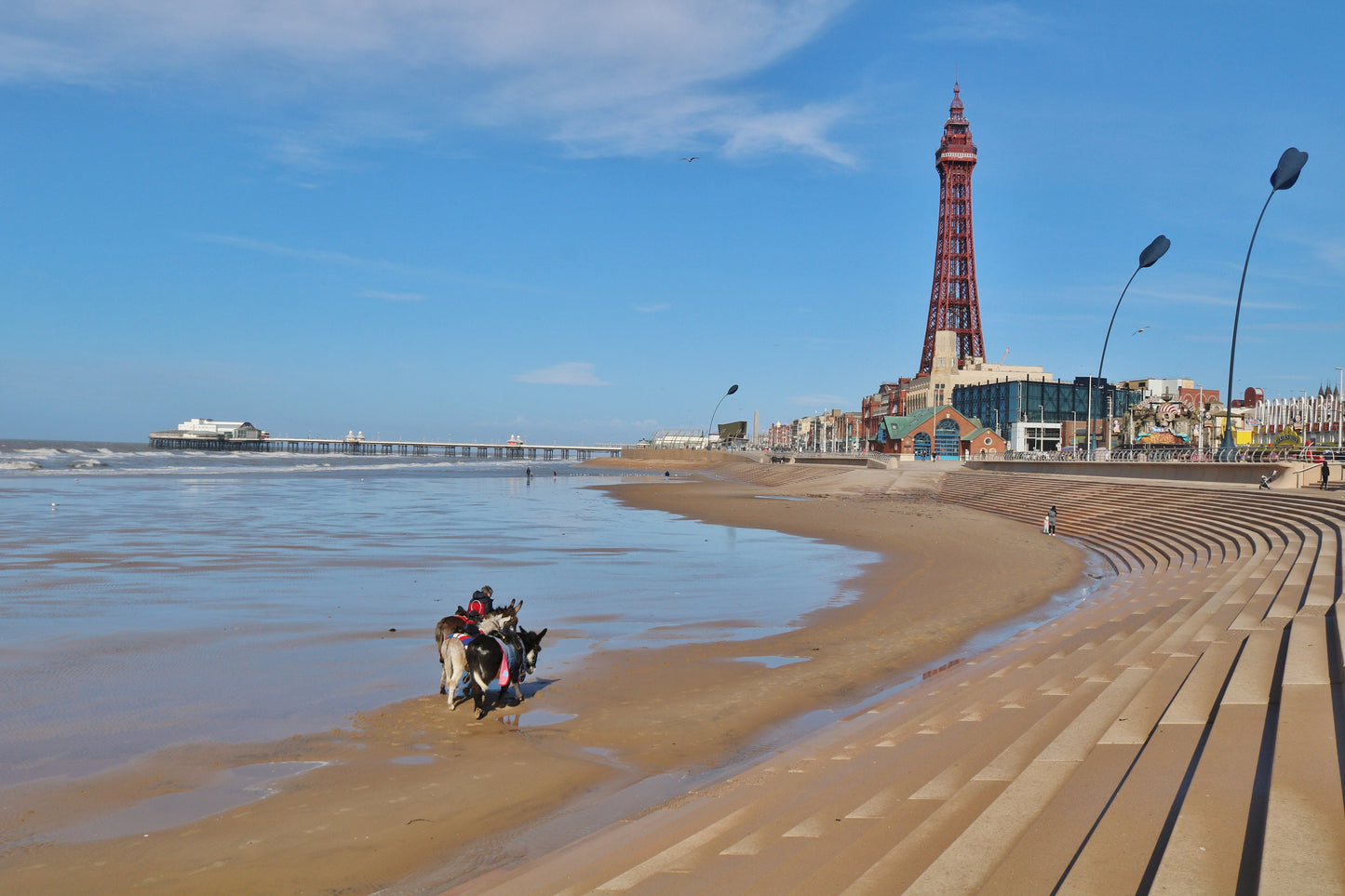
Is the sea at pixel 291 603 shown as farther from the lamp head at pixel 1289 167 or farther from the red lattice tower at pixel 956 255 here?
the red lattice tower at pixel 956 255

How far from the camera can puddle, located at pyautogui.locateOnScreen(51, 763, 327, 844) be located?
615 centimetres

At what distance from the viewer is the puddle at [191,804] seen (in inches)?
242

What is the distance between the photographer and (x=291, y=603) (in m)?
15.2

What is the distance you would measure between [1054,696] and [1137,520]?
22.4 m

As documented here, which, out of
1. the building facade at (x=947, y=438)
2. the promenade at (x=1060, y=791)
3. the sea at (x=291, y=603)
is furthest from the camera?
the building facade at (x=947, y=438)

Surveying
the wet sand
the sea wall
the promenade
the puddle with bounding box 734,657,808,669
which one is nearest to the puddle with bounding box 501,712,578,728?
the wet sand

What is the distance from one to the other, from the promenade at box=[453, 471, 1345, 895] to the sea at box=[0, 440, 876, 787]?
4.50 m

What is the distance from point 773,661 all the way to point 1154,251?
40451 mm

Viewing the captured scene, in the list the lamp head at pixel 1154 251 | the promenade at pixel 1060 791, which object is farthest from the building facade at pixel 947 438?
the promenade at pixel 1060 791

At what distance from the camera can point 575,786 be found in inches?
279

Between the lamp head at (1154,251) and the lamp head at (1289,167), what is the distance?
8077 millimetres

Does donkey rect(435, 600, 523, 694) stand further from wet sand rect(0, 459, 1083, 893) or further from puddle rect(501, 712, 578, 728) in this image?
puddle rect(501, 712, 578, 728)

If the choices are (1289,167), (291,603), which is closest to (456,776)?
(291,603)

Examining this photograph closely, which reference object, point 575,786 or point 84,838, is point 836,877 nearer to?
point 575,786
